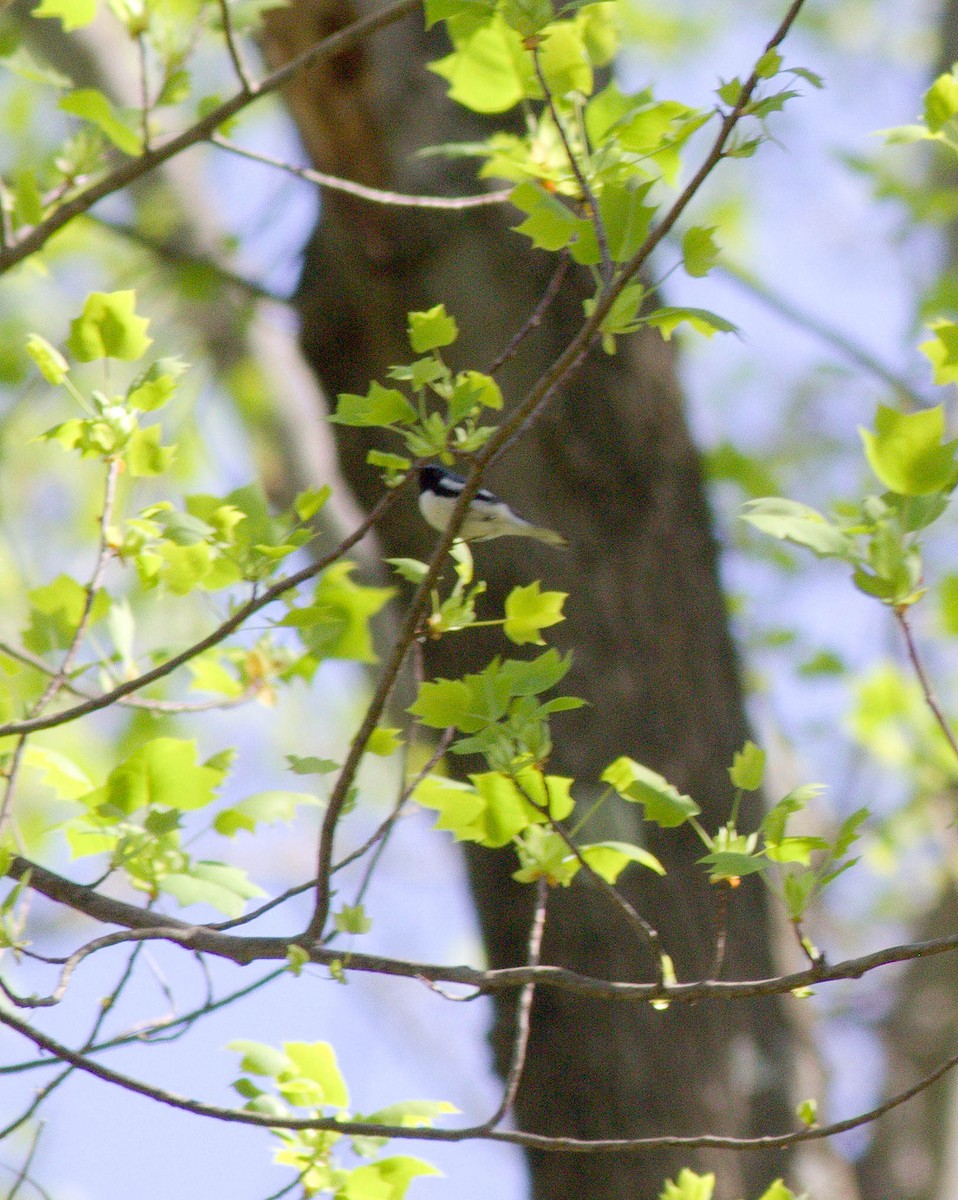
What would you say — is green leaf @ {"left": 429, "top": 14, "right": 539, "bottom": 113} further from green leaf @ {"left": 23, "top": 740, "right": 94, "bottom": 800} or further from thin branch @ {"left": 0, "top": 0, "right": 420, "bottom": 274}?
green leaf @ {"left": 23, "top": 740, "right": 94, "bottom": 800}

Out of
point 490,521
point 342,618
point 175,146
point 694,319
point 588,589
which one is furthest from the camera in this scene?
point 588,589

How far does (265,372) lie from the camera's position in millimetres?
4246

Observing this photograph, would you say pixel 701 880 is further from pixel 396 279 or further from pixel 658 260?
pixel 658 260

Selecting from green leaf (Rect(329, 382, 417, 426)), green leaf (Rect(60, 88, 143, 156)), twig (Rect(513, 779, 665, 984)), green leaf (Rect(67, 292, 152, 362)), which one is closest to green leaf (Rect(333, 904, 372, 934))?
twig (Rect(513, 779, 665, 984))

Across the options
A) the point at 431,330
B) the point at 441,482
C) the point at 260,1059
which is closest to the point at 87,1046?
the point at 260,1059

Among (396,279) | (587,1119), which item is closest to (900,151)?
(396,279)

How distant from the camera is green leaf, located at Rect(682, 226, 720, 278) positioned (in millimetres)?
1363

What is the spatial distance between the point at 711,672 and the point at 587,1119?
1.01 metres

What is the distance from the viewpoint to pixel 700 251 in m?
1.37

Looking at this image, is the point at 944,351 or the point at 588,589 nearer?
the point at 944,351

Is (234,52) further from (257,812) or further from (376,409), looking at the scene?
(257,812)

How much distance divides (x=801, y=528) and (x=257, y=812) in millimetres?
808

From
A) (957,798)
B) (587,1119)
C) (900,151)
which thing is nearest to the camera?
(587,1119)

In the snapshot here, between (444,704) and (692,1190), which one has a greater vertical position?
(444,704)
